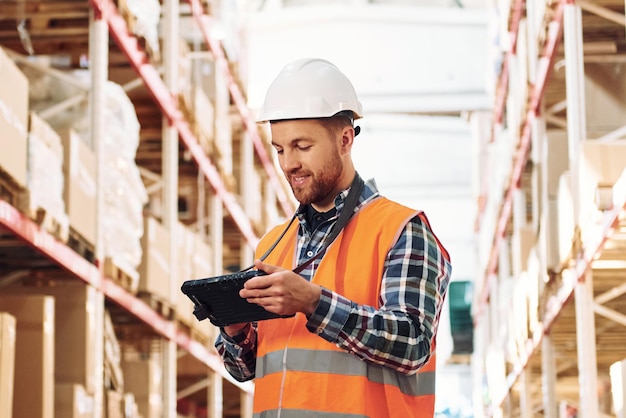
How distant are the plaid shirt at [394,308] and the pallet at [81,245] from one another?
5125 mm

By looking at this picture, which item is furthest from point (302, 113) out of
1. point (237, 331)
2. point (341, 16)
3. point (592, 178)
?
point (341, 16)

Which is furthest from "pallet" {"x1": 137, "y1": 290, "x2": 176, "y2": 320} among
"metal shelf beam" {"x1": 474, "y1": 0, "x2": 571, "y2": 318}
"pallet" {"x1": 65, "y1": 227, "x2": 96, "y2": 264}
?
"metal shelf beam" {"x1": 474, "y1": 0, "x2": 571, "y2": 318}

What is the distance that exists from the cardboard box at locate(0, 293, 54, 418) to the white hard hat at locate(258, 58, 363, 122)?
4455 millimetres

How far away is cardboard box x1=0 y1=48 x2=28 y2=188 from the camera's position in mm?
6809

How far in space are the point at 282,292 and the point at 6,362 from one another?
162 inches

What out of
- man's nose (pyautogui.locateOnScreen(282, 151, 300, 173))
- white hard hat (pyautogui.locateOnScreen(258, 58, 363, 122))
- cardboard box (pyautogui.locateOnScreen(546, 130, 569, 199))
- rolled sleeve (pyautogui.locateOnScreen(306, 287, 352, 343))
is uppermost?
cardboard box (pyautogui.locateOnScreen(546, 130, 569, 199))

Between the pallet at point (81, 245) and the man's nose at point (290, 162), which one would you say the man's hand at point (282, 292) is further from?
the pallet at point (81, 245)

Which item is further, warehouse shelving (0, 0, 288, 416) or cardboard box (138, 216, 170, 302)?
cardboard box (138, 216, 170, 302)

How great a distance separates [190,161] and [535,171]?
4009 mm

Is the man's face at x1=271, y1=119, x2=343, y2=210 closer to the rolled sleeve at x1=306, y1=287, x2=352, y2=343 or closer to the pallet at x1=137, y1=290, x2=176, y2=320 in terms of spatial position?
the rolled sleeve at x1=306, y1=287, x2=352, y2=343

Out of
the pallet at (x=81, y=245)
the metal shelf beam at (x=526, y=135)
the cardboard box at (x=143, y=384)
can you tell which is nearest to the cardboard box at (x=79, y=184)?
the pallet at (x=81, y=245)

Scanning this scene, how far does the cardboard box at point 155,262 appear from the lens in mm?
10406

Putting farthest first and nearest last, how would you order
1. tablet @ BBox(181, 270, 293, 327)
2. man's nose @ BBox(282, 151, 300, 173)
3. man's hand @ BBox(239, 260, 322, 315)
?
man's nose @ BBox(282, 151, 300, 173), tablet @ BBox(181, 270, 293, 327), man's hand @ BBox(239, 260, 322, 315)

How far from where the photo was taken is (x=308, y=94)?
3328 millimetres
